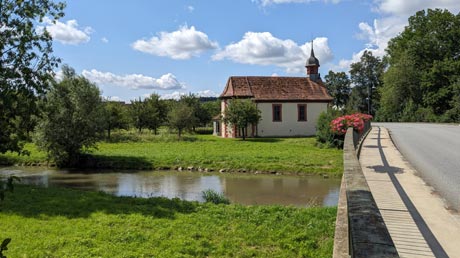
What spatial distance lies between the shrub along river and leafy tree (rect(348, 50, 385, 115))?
6387 cm

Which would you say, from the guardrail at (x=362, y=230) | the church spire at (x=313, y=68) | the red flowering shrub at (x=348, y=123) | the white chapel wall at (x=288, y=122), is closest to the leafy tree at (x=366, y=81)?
the church spire at (x=313, y=68)

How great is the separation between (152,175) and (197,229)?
43.1ft

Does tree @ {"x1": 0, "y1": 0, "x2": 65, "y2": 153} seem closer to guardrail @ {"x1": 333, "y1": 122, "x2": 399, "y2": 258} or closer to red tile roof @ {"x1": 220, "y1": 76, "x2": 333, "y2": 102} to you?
guardrail @ {"x1": 333, "y1": 122, "x2": 399, "y2": 258}

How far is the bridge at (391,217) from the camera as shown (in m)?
2.35

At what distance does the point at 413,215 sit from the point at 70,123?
21.2 metres

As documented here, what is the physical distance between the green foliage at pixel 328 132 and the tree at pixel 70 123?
1605cm

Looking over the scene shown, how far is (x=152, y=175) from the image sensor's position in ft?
68.4

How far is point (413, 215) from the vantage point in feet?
21.7

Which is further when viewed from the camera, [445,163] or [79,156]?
[79,156]

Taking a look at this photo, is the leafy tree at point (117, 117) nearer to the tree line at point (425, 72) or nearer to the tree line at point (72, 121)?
the tree line at point (72, 121)

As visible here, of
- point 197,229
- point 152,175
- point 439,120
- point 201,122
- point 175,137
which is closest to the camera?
point 197,229

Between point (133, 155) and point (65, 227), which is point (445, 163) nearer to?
point (65, 227)

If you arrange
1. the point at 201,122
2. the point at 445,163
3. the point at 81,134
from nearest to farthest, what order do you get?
the point at 445,163 → the point at 81,134 → the point at 201,122

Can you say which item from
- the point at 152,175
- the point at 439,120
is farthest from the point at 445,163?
the point at 439,120
